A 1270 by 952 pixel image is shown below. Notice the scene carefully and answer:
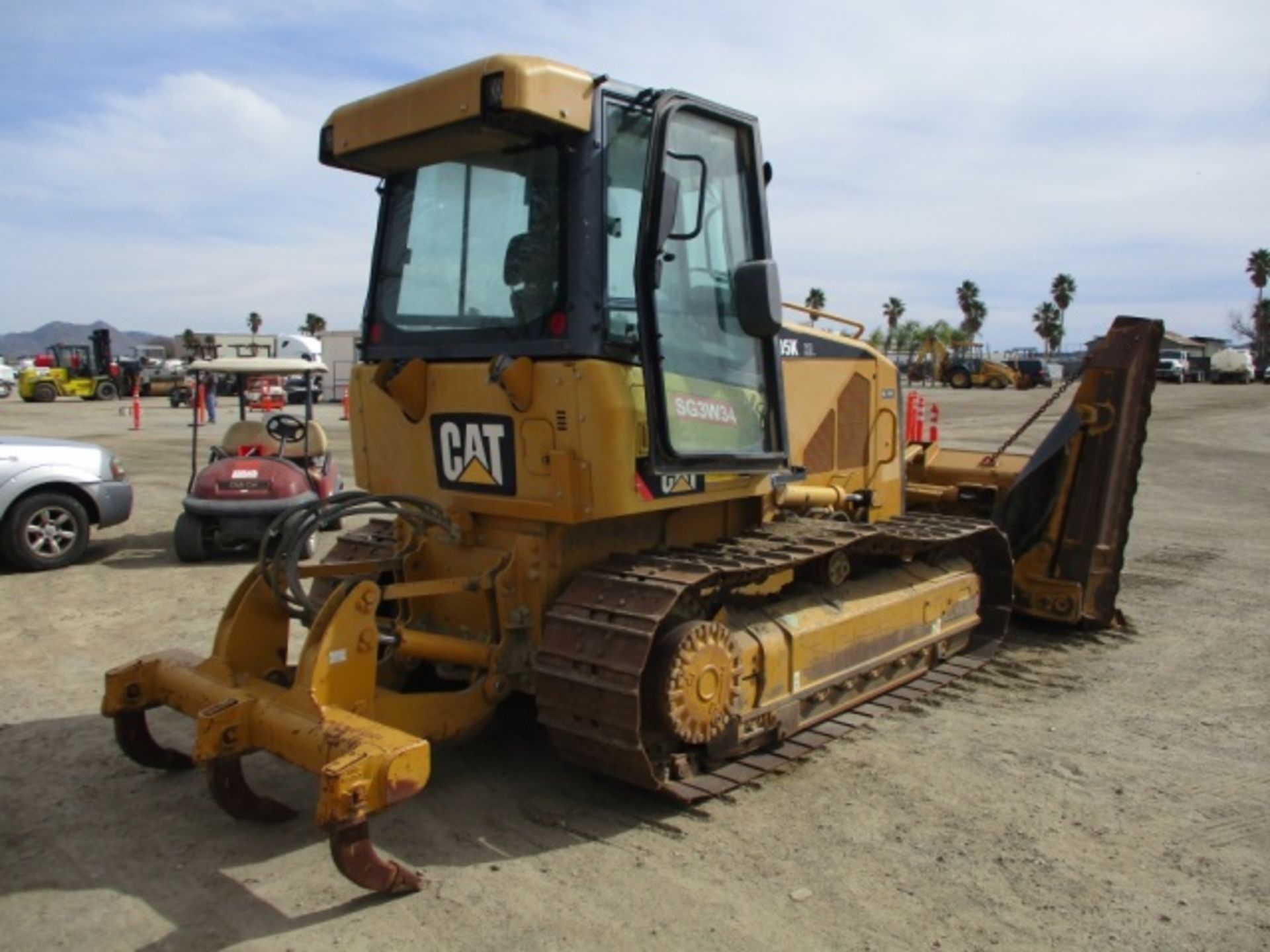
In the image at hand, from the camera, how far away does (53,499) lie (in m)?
9.80

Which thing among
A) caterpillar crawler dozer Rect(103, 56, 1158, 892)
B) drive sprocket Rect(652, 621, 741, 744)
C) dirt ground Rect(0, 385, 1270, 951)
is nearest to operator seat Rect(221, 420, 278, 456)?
dirt ground Rect(0, 385, 1270, 951)

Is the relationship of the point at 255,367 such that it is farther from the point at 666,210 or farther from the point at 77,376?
the point at 77,376

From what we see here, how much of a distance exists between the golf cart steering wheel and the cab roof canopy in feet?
19.2

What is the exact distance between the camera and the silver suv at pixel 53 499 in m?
9.55

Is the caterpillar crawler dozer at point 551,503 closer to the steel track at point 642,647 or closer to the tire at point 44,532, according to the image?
the steel track at point 642,647

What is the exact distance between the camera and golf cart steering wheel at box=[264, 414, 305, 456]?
10.6m

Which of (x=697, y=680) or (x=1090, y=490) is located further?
(x=1090, y=490)

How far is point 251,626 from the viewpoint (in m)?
4.71

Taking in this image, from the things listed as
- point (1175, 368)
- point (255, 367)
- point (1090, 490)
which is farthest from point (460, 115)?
point (1175, 368)

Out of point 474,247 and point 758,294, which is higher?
point 474,247

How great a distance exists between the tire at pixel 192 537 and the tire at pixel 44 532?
2.88 ft

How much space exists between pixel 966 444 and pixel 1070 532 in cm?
1512

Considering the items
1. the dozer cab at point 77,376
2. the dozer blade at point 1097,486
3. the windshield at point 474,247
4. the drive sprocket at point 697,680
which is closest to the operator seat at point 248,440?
the windshield at point 474,247

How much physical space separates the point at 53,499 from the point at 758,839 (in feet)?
26.4
